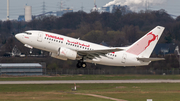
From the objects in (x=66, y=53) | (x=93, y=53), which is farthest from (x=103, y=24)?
(x=66, y=53)

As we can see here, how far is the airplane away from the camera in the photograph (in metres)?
47.8

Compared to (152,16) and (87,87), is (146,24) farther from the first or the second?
(87,87)

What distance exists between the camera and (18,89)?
185 ft

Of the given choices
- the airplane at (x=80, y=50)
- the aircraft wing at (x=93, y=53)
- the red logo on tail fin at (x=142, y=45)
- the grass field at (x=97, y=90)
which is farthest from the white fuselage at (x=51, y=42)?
the grass field at (x=97, y=90)

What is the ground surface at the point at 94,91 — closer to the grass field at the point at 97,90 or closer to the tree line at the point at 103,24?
the grass field at the point at 97,90

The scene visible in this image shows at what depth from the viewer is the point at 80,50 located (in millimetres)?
48156

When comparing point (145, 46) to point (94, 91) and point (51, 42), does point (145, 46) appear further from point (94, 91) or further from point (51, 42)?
point (51, 42)

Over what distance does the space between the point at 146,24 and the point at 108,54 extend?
116445 mm

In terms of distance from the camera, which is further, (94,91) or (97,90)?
(97,90)

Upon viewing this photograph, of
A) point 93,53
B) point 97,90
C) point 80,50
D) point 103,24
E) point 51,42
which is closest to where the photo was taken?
point 51,42

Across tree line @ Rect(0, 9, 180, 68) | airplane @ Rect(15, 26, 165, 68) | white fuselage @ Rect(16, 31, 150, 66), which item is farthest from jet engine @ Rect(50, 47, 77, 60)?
tree line @ Rect(0, 9, 180, 68)

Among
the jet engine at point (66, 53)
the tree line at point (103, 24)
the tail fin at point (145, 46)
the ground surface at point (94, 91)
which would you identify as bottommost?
the ground surface at point (94, 91)

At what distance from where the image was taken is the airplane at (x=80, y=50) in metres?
47.8

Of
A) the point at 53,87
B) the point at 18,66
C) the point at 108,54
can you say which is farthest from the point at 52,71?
the point at 108,54
